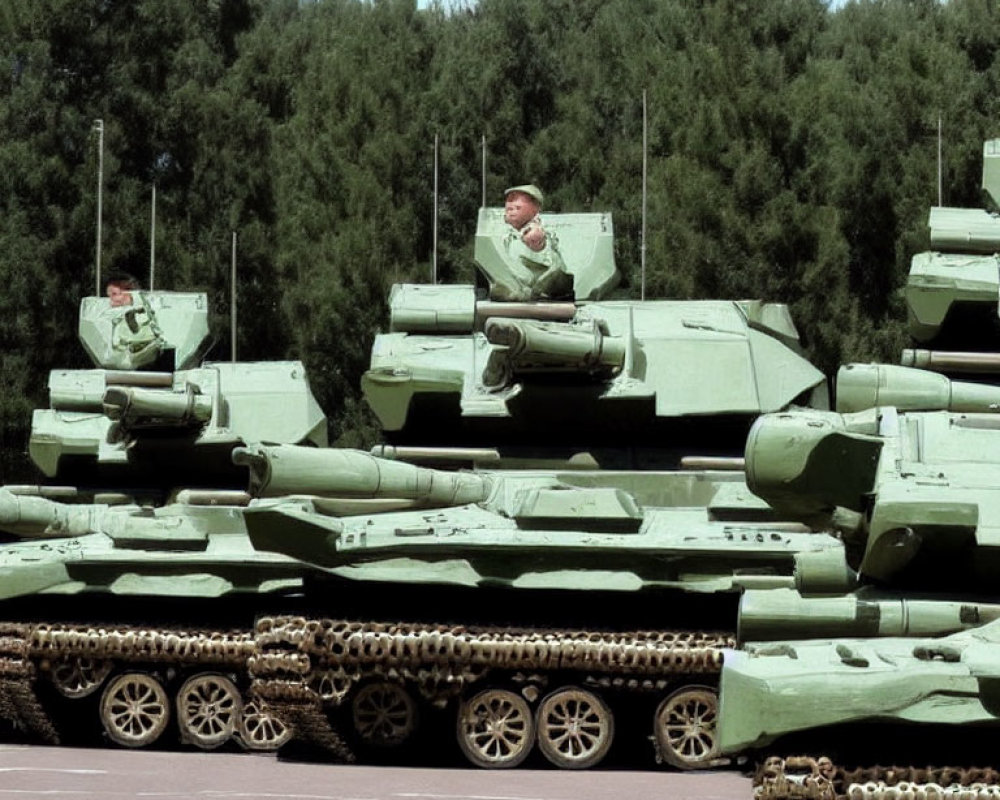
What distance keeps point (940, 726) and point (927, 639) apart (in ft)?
3.61

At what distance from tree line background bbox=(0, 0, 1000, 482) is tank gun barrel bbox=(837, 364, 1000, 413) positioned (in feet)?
64.9

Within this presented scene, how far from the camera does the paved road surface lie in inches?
664

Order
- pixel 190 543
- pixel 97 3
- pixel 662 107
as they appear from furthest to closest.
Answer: pixel 97 3, pixel 662 107, pixel 190 543

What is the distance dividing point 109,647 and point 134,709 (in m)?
0.64

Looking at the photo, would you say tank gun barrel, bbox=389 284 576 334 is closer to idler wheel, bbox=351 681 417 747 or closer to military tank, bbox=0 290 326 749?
military tank, bbox=0 290 326 749

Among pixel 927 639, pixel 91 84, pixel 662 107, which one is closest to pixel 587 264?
pixel 927 639

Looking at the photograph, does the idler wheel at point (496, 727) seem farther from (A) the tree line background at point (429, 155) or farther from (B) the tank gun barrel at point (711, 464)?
(A) the tree line background at point (429, 155)

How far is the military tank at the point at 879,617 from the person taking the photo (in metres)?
11.0

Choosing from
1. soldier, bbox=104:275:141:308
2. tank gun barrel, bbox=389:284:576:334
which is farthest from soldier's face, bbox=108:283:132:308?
tank gun barrel, bbox=389:284:576:334

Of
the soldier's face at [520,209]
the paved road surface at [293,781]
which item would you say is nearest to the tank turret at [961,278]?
the soldier's face at [520,209]

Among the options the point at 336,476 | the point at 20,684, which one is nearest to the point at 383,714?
the point at 336,476

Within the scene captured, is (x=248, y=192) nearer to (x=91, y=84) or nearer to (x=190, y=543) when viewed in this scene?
(x=91, y=84)

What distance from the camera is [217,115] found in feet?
142

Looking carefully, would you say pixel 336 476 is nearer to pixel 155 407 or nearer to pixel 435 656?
pixel 435 656
